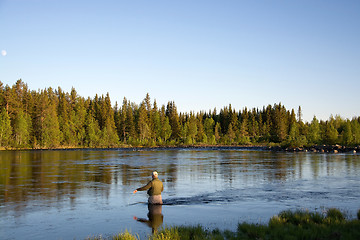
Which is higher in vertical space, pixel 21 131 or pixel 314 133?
pixel 21 131

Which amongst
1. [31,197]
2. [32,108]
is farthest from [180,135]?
[31,197]

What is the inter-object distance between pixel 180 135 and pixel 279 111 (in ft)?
152

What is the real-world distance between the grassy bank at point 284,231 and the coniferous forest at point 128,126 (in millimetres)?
85559

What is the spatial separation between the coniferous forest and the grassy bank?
85.6 m

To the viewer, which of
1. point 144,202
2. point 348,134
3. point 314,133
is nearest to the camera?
point 144,202

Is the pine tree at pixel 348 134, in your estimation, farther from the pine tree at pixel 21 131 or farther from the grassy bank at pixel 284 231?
the pine tree at pixel 21 131

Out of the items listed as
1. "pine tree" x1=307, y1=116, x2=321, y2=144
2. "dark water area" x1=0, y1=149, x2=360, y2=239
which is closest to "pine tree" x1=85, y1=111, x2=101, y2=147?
"pine tree" x1=307, y1=116, x2=321, y2=144

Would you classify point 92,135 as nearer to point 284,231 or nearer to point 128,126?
point 128,126

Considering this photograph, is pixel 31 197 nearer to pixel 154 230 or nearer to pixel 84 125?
pixel 154 230

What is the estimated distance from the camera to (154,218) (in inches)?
584

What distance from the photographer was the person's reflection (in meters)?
13.6

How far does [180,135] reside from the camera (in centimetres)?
14125

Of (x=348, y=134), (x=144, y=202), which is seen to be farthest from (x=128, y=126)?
(x=144, y=202)

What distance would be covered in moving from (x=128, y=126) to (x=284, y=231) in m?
127
